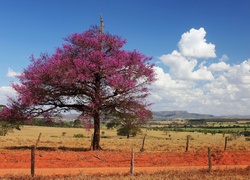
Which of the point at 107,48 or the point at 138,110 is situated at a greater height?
the point at 107,48

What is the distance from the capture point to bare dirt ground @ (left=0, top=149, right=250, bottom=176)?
23.0 meters

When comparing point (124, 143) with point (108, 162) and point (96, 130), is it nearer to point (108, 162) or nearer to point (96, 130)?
point (96, 130)

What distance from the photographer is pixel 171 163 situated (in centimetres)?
2670

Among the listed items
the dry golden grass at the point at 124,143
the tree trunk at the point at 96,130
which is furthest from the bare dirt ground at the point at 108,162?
the dry golden grass at the point at 124,143

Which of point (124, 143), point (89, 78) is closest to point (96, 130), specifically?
point (89, 78)

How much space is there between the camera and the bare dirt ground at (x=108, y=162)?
75.3ft

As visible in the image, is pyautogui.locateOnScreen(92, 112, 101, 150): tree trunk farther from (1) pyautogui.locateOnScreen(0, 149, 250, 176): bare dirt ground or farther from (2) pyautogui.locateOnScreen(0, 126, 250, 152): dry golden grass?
(1) pyautogui.locateOnScreen(0, 149, 250, 176): bare dirt ground

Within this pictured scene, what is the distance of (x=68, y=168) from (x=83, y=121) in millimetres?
8334

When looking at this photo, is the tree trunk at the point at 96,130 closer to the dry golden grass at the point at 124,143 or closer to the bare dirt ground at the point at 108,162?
the dry golden grass at the point at 124,143

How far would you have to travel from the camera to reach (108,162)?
85.9ft

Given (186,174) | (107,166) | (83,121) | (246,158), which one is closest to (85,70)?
(83,121)

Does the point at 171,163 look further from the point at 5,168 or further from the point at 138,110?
the point at 5,168

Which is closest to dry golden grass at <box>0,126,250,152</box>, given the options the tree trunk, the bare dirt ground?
the tree trunk

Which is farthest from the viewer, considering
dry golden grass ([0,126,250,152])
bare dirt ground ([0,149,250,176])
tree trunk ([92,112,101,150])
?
dry golden grass ([0,126,250,152])
